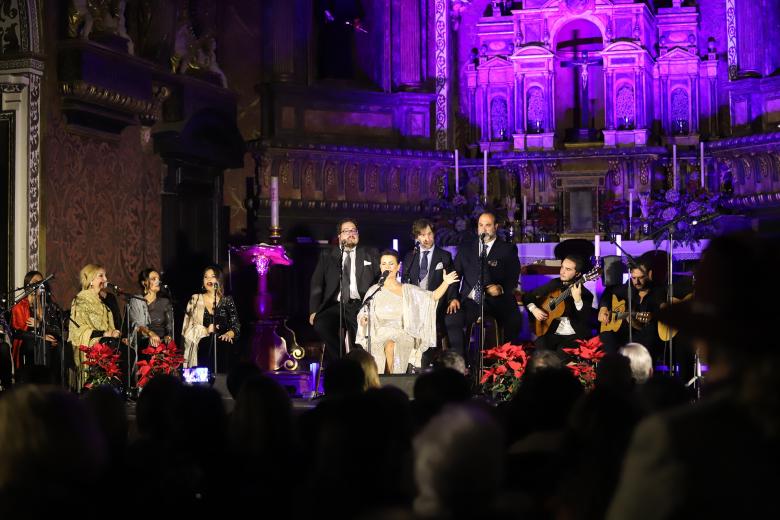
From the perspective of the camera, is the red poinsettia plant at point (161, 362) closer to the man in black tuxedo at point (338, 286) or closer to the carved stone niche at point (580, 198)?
the man in black tuxedo at point (338, 286)

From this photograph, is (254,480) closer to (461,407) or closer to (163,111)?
(461,407)

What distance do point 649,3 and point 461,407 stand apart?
11.3 metres

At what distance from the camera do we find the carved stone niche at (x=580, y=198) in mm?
12578

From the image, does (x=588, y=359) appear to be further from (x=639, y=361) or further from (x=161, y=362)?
(x=161, y=362)

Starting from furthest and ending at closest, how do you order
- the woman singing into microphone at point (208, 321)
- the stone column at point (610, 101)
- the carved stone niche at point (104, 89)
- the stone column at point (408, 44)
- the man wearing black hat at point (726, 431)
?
the stone column at point (408, 44) < the stone column at point (610, 101) < the woman singing into microphone at point (208, 321) < the carved stone niche at point (104, 89) < the man wearing black hat at point (726, 431)

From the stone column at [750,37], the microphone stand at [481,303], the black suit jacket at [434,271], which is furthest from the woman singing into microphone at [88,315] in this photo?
the stone column at [750,37]

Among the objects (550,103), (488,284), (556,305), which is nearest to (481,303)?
(488,284)

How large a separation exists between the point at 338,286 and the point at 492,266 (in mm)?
1298

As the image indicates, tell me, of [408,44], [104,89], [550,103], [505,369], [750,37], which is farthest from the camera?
[408,44]

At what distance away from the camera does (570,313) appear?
905cm

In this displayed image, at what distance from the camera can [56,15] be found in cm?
958

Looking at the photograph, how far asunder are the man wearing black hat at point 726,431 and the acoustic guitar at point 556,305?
7.20 metres

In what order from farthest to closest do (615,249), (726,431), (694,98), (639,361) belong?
(694,98)
(615,249)
(639,361)
(726,431)

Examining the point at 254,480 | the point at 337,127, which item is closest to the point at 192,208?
the point at 337,127
